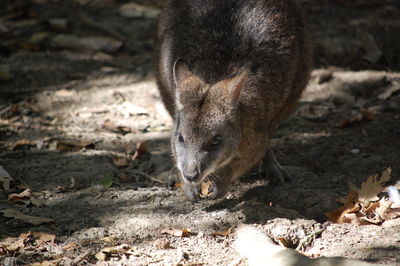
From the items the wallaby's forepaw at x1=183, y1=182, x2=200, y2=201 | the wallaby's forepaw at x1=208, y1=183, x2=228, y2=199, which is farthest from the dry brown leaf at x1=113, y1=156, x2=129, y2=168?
the wallaby's forepaw at x1=208, y1=183, x2=228, y2=199

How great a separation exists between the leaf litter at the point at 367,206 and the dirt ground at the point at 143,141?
10cm

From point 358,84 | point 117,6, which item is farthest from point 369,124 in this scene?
point 117,6

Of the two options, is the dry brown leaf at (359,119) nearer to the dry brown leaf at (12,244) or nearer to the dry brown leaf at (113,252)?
the dry brown leaf at (113,252)

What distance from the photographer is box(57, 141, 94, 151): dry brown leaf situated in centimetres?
526

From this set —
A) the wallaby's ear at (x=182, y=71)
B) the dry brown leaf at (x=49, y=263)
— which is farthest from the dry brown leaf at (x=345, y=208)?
the dry brown leaf at (x=49, y=263)

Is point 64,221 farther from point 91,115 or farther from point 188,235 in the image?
point 91,115

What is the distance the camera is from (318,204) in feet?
14.1

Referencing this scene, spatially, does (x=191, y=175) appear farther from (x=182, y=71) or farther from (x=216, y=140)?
(x=182, y=71)

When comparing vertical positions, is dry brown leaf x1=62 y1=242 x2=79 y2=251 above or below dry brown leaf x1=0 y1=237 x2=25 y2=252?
above

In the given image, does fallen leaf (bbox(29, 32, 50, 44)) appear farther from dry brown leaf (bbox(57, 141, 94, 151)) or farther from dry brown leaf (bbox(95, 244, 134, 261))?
dry brown leaf (bbox(95, 244, 134, 261))

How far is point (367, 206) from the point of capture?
4.15m

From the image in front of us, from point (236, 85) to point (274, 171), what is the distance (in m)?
1.00

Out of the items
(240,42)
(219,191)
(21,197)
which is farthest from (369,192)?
(21,197)

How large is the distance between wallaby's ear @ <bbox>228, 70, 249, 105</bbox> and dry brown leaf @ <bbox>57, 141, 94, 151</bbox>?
1.73 m
